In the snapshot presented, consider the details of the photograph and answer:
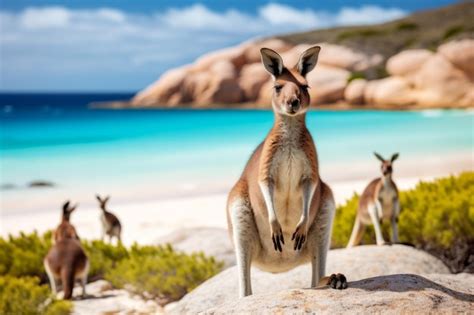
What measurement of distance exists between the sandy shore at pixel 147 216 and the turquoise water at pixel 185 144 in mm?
3286

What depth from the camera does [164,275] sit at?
7891 millimetres

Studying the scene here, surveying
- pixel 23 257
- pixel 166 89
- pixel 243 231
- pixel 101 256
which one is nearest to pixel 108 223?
pixel 101 256

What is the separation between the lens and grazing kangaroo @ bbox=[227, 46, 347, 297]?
3.63 meters

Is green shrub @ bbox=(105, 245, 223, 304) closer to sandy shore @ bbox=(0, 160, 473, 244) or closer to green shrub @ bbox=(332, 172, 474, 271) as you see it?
green shrub @ bbox=(332, 172, 474, 271)

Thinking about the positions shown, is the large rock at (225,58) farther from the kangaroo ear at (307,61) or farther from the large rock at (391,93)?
the kangaroo ear at (307,61)

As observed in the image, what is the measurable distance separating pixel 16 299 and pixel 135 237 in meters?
4.51

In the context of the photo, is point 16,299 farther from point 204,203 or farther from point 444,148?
point 444,148

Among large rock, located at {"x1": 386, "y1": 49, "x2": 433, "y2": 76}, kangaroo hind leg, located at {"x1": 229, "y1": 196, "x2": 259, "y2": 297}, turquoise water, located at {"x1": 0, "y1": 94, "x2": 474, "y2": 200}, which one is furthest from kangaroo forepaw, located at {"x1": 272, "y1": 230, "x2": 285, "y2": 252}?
large rock, located at {"x1": 386, "y1": 49, "x2": 433, "y2": 76}

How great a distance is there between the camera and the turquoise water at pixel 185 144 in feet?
72.2

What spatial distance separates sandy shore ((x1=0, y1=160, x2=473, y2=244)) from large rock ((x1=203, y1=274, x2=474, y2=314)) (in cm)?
720

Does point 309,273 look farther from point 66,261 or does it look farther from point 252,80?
point 252,80

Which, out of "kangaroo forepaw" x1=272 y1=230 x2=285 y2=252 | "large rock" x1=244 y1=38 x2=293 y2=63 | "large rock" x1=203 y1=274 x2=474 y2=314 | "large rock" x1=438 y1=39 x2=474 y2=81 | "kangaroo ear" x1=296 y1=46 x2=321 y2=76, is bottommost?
"large rock" x1=203 y1=274 x2=474 y2=314

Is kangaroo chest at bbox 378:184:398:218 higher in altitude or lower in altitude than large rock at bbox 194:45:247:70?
lower

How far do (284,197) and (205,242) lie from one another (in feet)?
18.5
